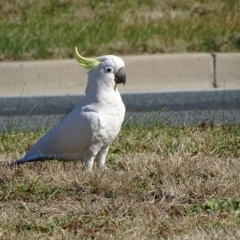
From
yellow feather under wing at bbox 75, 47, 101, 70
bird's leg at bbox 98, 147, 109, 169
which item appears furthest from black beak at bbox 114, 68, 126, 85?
bird's leg at bbox 98, 147, 109, 169

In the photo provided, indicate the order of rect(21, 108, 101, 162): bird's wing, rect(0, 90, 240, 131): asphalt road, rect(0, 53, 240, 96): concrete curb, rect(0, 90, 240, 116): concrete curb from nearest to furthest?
rect(21, 108, 101, 162): bird's wing
rect(0, 90, 240, 131): asphalt road
rect(0, 90, 240, 116): concrete curb
rect(0, 53, 240, 96): concrete curb

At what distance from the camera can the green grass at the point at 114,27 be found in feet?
31.2

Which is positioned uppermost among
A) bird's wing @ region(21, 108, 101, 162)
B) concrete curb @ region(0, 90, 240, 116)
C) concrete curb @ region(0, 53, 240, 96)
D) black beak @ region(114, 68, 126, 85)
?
black beak @ region(114, 68, 126, 85)

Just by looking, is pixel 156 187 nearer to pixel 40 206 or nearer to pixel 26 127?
pixel 40 206

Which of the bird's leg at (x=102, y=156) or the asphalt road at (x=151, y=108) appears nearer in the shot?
the bird's leg at (x=102, y=156)

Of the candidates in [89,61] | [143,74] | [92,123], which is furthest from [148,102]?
[92,123]

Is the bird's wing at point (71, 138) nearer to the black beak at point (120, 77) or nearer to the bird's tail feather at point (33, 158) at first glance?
the bird's tail feather at point (33, 158)

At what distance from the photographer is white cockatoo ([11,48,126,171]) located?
4.90 meters

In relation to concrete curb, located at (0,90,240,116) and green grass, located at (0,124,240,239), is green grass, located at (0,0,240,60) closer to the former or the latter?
concrete curb, located at (0,90,240,116)

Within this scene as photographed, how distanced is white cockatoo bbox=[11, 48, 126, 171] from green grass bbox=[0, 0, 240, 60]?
4388 millimetres

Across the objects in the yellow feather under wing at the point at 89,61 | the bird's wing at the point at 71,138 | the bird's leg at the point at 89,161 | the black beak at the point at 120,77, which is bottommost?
the bird's leg at the point at 89,161

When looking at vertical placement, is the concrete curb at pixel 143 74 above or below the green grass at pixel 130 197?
below

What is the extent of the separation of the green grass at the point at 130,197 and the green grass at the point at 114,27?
384cm

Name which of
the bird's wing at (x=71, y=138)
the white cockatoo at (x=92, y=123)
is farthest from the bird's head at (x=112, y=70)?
the bird's wing at (x=71, y=138)
